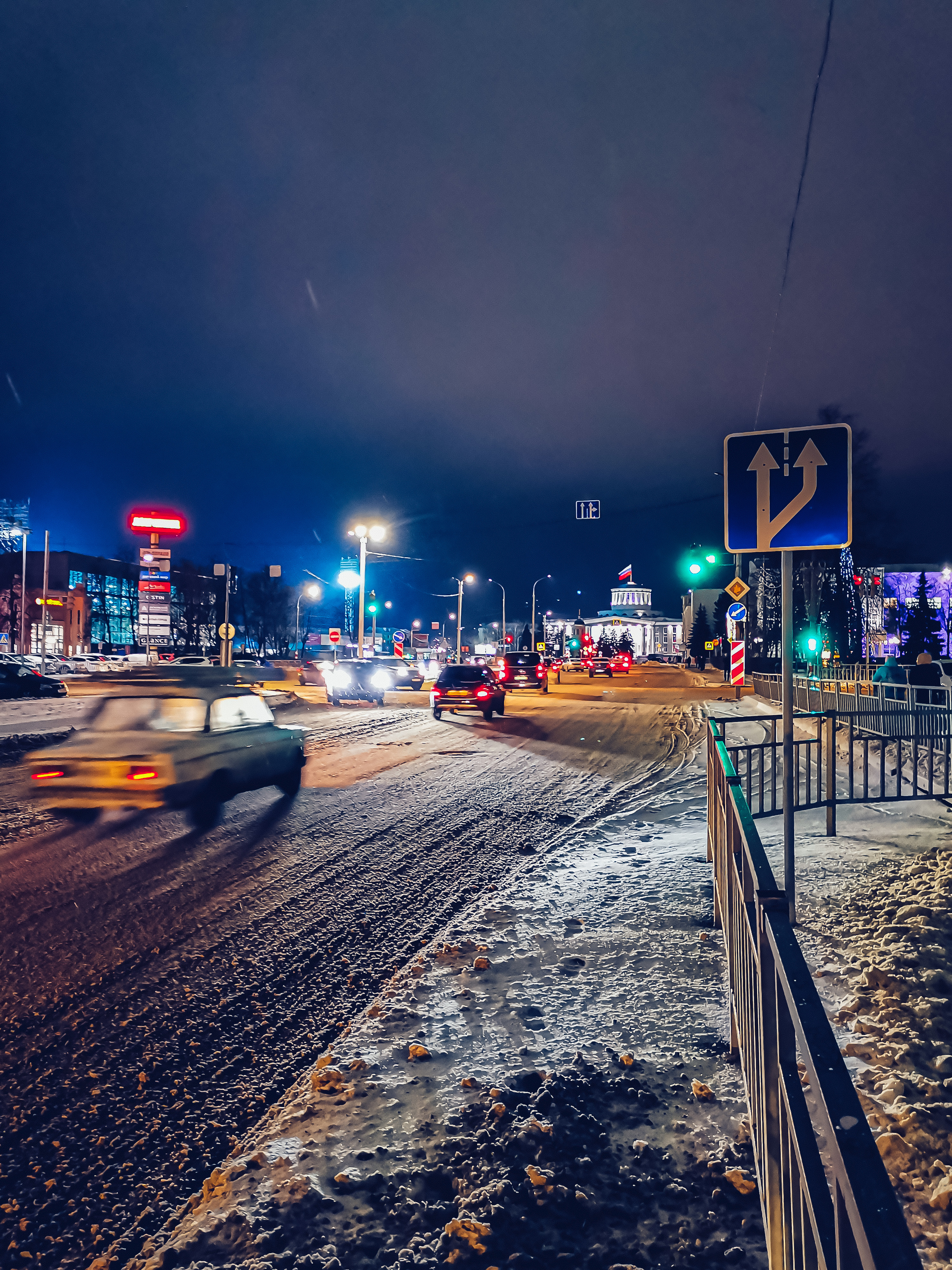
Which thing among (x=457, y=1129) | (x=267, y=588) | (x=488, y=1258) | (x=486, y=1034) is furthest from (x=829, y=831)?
(x=267, y=588)

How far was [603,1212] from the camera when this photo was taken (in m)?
2.96

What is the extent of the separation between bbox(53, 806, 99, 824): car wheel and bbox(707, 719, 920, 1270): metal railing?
7.89 meters

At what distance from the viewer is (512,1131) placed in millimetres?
3422

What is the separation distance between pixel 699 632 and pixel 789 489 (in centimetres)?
14589

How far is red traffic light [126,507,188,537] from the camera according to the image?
118 ft

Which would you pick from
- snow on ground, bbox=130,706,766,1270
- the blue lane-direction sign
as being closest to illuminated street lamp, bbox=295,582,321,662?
the blue lane-direction sign

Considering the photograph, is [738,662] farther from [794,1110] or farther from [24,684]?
[24,684]

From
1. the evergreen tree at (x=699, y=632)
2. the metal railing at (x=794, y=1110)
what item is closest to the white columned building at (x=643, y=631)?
the evergreen tree at (x=699, y=632)

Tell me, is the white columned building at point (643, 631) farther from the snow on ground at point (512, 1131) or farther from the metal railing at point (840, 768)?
the snow on ground at point (512, 1131)

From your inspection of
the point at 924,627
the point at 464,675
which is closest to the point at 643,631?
the point at 924,627

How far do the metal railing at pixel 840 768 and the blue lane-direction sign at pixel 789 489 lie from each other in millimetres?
1984

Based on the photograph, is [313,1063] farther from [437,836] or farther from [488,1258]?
[437,836]

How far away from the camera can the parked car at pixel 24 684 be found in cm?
3369

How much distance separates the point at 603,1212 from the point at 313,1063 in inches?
66.1
